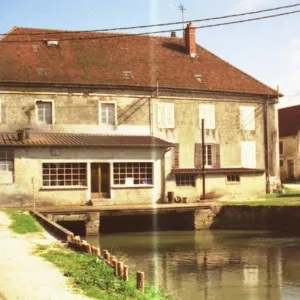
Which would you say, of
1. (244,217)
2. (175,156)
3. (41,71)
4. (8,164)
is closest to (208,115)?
(175,156)

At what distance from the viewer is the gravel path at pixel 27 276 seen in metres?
8.96

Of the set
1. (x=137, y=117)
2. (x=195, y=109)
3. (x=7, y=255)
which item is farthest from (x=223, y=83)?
(x=7, y=255)

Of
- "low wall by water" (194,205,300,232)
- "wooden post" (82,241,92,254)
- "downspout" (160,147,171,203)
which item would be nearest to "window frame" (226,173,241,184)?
"downspout" (160,147,171,203)

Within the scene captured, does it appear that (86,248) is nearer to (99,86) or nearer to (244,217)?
(244,217)

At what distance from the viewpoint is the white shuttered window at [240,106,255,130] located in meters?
33.0

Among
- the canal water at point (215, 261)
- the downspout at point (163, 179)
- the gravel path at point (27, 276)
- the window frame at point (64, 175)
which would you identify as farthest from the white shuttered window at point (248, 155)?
the gravel path at point (27, 276)

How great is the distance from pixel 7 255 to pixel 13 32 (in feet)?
70.2

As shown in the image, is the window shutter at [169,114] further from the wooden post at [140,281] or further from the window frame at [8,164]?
the wooden post at [140,281]

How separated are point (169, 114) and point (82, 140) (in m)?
6.27

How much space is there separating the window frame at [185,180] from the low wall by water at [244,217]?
4.31 meters

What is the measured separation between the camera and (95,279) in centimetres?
1011

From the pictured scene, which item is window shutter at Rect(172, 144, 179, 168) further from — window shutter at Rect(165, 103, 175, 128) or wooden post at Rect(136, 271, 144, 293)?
wooden post at Rect(136, 271, 144, 293)

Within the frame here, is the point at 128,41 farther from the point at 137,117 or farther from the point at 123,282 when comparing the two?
the point at 123,282

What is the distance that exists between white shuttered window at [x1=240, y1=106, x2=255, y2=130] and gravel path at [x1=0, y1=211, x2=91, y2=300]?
66.9ft
